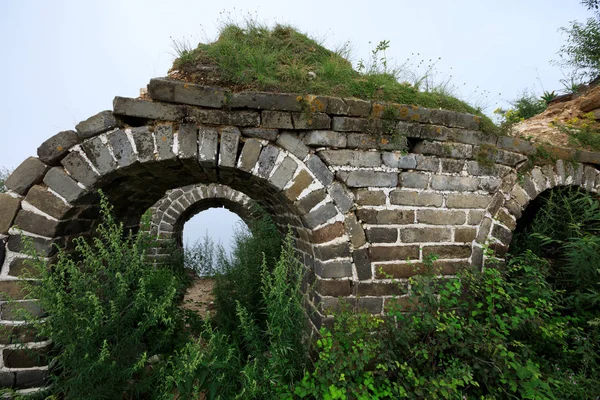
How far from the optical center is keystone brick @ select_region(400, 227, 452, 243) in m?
2.77

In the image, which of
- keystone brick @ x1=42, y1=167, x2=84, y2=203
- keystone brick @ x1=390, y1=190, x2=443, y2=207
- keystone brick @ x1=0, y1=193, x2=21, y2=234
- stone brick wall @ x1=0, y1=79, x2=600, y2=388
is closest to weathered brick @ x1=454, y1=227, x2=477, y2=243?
stone brick wall @ x1=0, y1=79, x2=600, y2=388

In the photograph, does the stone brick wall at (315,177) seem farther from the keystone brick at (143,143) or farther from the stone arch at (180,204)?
the stone arch at (180,204)

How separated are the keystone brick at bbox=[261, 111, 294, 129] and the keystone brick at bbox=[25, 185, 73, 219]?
1638 mm

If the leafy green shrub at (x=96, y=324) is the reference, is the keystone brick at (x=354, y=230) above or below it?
above

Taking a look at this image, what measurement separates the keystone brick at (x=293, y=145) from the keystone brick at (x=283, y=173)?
8 centimetres

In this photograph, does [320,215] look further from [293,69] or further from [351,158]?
[293,69]

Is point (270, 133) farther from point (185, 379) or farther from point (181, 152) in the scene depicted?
point (185, 379)

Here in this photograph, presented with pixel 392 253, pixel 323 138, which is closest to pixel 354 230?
pixel 392 253

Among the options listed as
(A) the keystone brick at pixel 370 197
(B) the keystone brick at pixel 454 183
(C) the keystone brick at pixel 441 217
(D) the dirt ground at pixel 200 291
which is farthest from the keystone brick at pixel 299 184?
(D) the dirt ground at pixel 200 291

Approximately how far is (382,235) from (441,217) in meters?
0.65

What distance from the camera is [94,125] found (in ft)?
7.59

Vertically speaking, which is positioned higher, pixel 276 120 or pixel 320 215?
pixel 276 120

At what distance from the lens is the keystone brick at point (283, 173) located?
252 cm

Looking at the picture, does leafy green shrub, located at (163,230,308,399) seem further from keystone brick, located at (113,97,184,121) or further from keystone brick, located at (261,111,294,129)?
keystone brick, located at (113,97,184,121)
